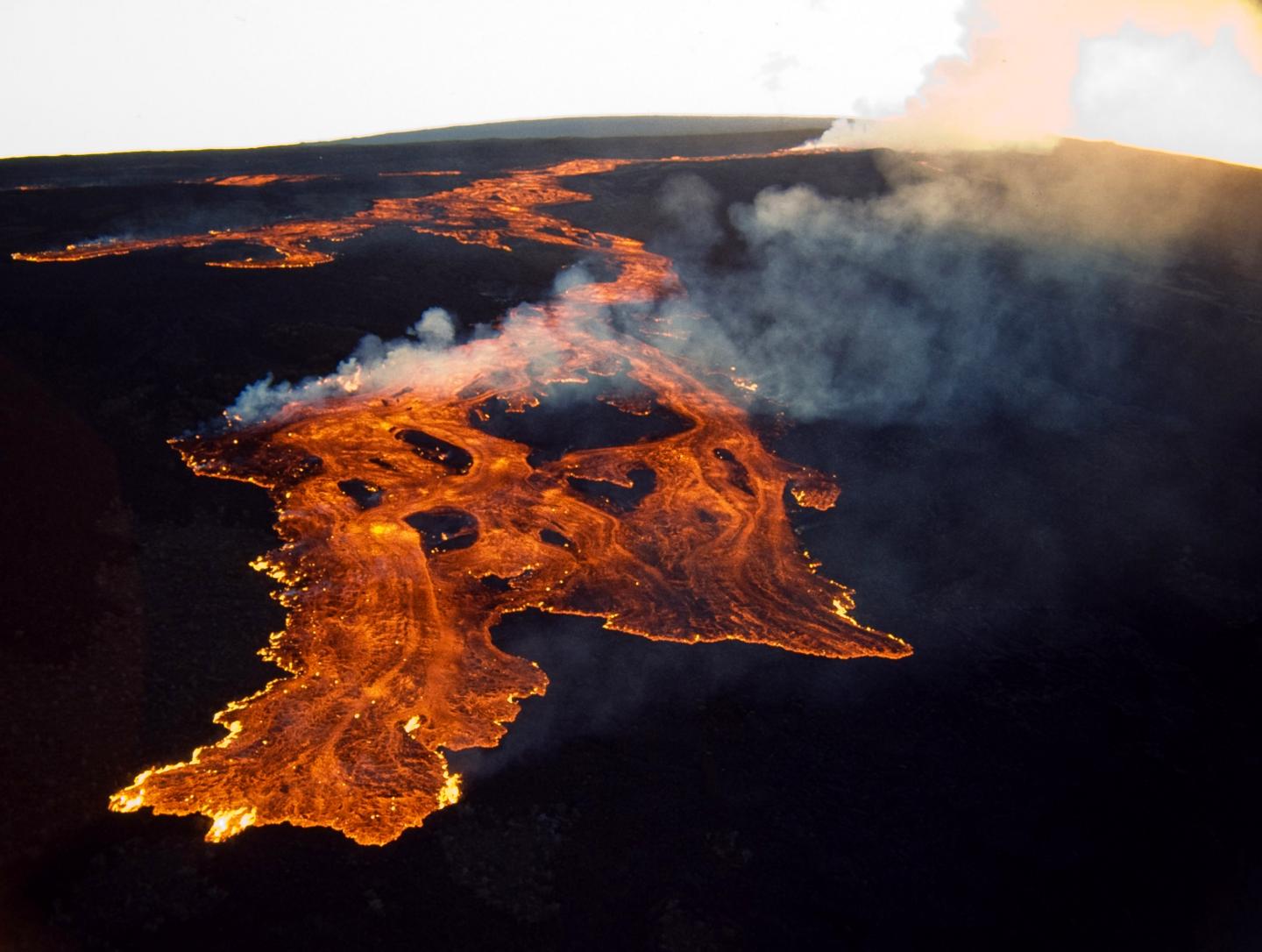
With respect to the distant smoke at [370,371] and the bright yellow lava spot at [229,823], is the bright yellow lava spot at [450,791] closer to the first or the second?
the bright yellow lava spot at [229,823]

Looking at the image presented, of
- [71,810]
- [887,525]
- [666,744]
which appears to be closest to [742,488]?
[887,525]

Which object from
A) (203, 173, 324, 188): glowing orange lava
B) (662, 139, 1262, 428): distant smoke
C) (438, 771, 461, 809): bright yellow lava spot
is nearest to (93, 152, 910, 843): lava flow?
(438, 771, 461, 809): bright yellow lava spot

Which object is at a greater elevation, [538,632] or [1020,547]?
[538,632]

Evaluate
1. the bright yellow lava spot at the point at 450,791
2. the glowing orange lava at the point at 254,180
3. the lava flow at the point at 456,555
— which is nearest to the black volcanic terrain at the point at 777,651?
the bright yellow lava spot at the point at 450,791

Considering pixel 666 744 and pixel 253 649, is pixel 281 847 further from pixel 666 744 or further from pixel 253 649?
pixel 666 744

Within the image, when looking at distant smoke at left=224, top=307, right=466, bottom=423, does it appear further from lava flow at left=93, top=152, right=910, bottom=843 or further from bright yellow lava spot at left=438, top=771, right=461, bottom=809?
bright yellow lava spot at left=438, top=771, right=461, bottom=809
